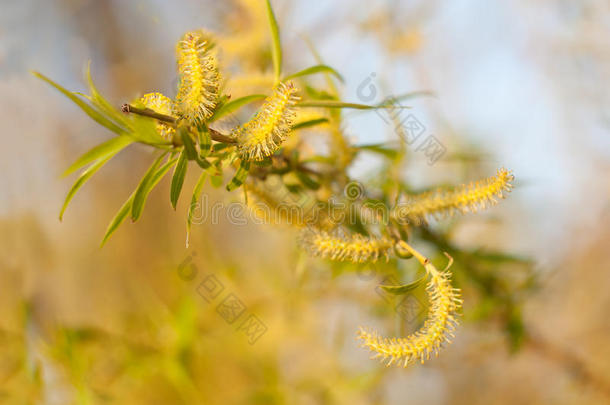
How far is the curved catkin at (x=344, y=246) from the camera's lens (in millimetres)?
358

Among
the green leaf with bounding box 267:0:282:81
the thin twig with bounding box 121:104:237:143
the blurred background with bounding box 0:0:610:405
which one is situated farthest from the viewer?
the blurred background with bounding box 0:0:610:405

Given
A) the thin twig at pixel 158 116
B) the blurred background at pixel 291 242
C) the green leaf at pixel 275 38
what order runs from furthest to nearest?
the blurred background at pixel 291 242 < the green leaf at pixel 275 38 < the thin twig at pixel 158 116

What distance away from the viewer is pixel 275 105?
0.30 meters

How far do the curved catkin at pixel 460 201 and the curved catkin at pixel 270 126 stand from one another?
0.17 metres

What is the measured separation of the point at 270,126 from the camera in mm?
292

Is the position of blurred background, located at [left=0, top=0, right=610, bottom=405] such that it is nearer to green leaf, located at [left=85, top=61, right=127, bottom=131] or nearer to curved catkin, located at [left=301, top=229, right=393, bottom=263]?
curved catkin, located at [left=301, top=229, right=393, bottom=263]

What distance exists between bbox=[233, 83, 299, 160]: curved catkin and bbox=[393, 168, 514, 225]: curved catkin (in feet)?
0.55

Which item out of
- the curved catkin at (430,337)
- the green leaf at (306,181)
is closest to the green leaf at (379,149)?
the green leaf at (306,181)

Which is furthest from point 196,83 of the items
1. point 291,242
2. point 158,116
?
point 291,242

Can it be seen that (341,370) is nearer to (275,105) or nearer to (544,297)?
(544,297)

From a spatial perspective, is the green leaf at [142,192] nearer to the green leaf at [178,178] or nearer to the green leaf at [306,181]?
the green leaf at [178,178]

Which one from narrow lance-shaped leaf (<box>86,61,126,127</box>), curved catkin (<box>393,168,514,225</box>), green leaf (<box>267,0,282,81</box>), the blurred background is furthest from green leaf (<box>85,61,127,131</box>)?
the blurred background

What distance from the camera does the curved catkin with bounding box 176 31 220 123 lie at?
0.93 ft

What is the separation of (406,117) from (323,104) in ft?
0.91
